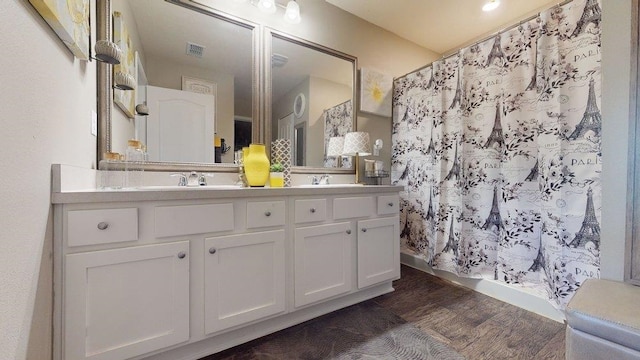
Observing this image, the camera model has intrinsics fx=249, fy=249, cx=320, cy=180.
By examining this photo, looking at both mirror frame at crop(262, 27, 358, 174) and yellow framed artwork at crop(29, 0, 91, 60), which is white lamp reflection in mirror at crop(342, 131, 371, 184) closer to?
mirror frame at crop(262, 27, 358, 174)

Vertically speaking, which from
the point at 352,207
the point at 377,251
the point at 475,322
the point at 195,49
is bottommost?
the point at 475,322

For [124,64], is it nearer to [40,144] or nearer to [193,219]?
[40,144]

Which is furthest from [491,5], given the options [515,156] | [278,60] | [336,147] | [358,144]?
[278,60]

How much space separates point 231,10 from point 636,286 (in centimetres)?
269

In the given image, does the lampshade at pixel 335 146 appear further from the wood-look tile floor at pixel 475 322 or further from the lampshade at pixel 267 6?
the wood-look tile floor at pixel 475 322

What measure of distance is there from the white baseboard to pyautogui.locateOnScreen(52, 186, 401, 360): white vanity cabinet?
0.92 m

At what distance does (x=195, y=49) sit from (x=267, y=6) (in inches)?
25.8

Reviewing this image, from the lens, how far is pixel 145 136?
5.21 feet

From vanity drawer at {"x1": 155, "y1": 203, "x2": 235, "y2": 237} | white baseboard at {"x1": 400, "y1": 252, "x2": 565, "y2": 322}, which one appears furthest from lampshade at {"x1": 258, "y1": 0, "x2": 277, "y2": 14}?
white baseboard at {"x1": 400, "y1": 252, "x2": 565, "y2": 322}

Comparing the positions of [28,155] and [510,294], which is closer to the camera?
[28,155]

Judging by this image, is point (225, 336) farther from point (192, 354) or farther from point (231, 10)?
point (231, 10)

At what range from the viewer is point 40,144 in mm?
824

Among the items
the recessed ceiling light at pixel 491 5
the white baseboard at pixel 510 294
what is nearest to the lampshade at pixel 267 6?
the recessed ceiling light at pixel 491 5

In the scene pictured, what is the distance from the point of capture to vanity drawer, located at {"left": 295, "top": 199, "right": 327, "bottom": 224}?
1.54 meters
